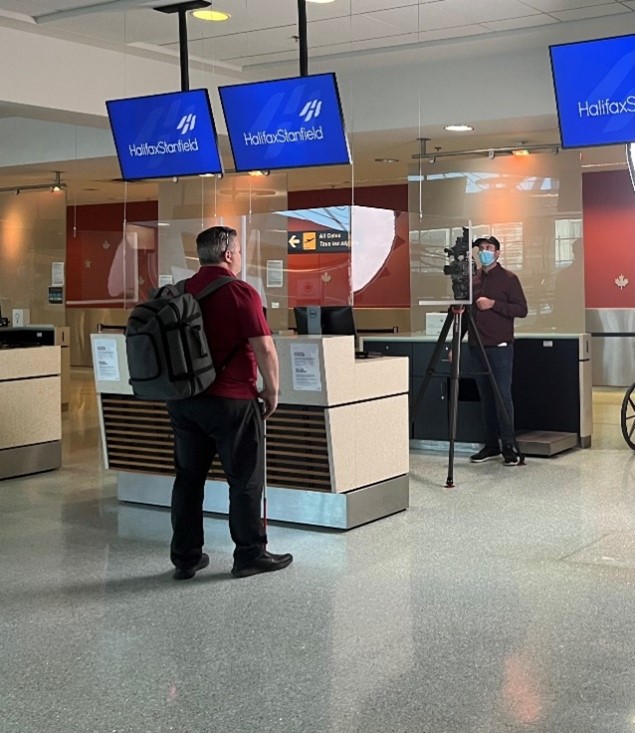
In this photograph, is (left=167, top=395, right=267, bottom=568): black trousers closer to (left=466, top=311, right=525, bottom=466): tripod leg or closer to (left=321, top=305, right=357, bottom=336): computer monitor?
(left=321, top=305, right=357, bottom=336): computer monitor

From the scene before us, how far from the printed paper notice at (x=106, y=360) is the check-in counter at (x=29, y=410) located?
1.03 m

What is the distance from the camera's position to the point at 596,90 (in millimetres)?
6367

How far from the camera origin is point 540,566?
197 inches

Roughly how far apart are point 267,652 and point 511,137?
771 centimetres

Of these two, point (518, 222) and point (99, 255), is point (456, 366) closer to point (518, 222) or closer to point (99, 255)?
point (518, 222)

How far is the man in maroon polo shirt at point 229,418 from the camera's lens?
4652mm

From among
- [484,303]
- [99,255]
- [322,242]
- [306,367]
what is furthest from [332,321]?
[99,255]

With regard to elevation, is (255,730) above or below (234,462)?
below

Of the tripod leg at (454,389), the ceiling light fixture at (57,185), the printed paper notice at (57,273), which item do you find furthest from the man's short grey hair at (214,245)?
the ceiling light fixture at (57,185)

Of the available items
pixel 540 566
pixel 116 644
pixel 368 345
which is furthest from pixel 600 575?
pixel 368 345

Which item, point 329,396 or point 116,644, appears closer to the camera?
point 116,644

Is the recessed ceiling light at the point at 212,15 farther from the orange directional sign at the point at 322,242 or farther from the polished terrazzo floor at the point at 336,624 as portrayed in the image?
the polished terrazzo floor at the point at 336,624

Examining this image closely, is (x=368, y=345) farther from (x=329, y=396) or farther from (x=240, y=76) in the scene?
(x=329, y=396)

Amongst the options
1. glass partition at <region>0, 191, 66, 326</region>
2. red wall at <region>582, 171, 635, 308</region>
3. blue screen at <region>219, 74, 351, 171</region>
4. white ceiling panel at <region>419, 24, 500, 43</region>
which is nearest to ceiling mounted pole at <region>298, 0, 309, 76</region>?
blue screen at <region>219, 74, 351, 171</region>
